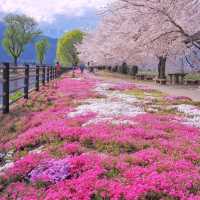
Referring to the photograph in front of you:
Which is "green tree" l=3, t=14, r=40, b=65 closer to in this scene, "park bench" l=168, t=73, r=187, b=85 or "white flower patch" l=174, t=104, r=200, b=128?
"park bench" l=168, t=73, r=187, b=85

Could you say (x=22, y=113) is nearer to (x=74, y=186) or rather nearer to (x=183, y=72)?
(x=74, y=186)

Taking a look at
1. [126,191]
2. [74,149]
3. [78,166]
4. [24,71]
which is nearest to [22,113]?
[24,71]

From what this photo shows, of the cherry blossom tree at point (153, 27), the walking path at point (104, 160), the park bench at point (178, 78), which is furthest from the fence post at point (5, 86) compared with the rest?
the park bench at point (178, 78)

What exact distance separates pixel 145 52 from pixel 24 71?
5809mm

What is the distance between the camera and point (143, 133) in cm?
1093

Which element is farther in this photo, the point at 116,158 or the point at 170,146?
the point at 170,146

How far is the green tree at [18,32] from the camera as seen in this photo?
147750mm

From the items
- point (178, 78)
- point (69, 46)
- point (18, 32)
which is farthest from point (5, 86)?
point (18, 32)

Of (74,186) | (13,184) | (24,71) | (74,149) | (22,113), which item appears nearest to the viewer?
(74,186)

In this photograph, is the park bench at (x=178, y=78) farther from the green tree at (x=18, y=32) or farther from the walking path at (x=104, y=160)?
the green tree at (x=18, y=32)

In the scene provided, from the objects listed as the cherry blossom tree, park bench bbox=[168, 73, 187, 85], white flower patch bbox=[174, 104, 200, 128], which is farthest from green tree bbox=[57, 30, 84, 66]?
white flower patch bbox=[174, 104, 200, 128]

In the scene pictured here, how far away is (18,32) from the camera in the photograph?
5832 inches

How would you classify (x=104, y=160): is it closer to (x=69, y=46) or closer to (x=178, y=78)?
(x=178, y=78)

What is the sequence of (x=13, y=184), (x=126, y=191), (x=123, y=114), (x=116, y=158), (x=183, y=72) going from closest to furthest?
(x=126, y=191) → (x=13, y=184) → (x=116, y=158) → (x=123, y=114) → (x=183, y=72)
